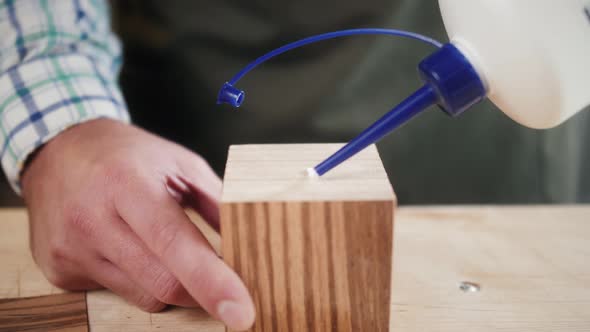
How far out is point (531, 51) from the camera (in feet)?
1.10

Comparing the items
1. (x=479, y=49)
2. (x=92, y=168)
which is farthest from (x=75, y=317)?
(x=479, y=49)

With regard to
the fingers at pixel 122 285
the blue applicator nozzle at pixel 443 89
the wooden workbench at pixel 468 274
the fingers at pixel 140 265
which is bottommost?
the wooden workbench at pixel 468 274

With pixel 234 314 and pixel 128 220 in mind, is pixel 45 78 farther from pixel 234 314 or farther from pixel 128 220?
pixel 234 314

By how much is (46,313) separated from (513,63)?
42 centimetres

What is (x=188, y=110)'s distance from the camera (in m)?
0.82

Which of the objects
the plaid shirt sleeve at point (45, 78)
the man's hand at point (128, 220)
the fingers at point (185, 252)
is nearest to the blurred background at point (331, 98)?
the plaid shirt sleeve at point (45, 78)

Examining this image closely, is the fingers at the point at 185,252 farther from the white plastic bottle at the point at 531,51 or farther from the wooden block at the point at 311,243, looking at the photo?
the white plastic bottle at the point at 531,51

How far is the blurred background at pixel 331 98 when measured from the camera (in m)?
0.75

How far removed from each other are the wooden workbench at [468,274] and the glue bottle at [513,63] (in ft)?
0.60

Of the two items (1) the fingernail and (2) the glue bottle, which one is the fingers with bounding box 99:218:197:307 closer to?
(1) the fingernail

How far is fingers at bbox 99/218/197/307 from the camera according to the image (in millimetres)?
453

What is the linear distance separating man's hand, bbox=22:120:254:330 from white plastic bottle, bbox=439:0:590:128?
0.22 metres

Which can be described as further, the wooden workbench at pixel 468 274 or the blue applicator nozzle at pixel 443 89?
the wooden workbench at pixel 468 274

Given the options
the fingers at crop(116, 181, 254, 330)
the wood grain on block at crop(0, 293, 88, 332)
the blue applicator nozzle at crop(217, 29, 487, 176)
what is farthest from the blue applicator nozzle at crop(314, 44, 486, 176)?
the wood grain on block at crop(0, 293, 88, 332)
